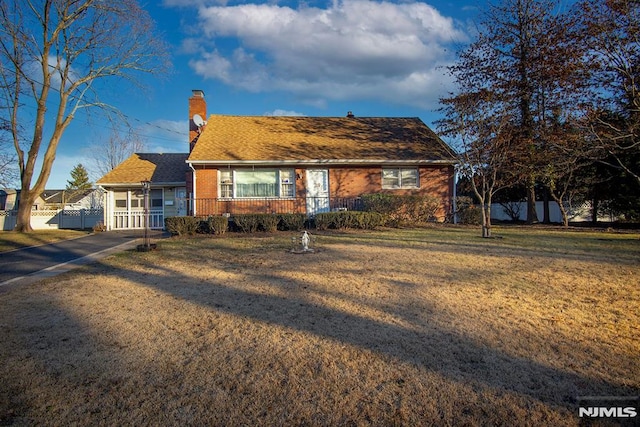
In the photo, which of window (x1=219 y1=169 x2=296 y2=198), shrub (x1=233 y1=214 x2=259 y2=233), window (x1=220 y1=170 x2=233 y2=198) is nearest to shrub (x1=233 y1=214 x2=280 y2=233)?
shrub (x1=233 y1=214 x2=259 y2=233)

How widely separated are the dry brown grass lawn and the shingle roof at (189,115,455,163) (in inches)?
415

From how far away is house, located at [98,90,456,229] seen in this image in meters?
16.6

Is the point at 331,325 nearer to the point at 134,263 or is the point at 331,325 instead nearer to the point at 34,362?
the point at 34,362

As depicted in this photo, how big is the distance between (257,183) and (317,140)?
3985 mm

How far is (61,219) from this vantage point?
2433cm

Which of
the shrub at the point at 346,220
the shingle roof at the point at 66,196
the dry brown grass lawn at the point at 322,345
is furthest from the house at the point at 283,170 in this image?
the shingle roof at the point at 66,196

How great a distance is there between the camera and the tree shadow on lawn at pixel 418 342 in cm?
284

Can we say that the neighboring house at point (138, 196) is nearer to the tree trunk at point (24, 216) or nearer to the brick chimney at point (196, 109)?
the brick chimney at point (196, 109)

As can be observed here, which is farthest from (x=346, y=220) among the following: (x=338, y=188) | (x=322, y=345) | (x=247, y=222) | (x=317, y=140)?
(x=322, y=345)

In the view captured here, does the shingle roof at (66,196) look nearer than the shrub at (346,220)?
No

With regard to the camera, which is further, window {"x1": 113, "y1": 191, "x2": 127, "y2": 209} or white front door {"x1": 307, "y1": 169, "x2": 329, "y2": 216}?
window {"x1": 113, "y1": 191, "x2": 127, "y2": 209}

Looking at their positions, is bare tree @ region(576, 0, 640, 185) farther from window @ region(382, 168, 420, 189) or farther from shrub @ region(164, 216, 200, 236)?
shrub @ region(164, 216, 200, 236)

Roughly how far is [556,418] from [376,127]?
1908 centimetres

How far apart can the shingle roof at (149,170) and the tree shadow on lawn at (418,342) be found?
51.5ft
